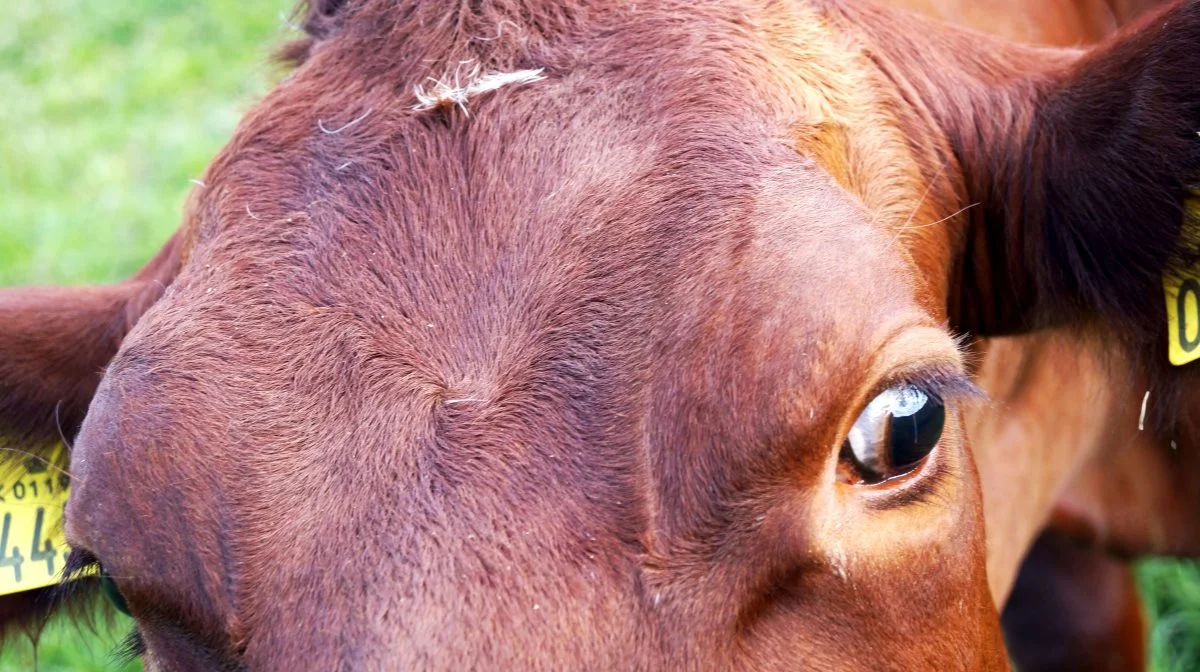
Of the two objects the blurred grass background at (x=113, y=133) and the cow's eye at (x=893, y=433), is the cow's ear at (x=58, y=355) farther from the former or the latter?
the blurred grass background at (x=113, y=133)

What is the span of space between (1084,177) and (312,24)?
4.81 feet

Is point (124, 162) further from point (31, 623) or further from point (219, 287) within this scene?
point (219, 287)

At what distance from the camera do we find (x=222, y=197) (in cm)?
214

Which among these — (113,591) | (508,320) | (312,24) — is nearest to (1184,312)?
(508,320)

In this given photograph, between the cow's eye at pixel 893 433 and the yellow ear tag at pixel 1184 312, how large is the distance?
1.98 feet

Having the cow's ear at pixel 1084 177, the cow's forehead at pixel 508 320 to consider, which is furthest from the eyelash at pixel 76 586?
the cow's ear at pixel 1084 177

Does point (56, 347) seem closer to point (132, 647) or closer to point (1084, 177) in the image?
point (132, 647)

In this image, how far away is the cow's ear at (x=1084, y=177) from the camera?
2043 mm

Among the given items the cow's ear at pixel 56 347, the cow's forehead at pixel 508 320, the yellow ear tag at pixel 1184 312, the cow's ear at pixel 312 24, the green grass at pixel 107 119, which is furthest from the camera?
the green grass at pixel 107 119

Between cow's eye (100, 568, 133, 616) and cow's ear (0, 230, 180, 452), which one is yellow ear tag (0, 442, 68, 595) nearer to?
cow's ear (0, 230, 180, 452)

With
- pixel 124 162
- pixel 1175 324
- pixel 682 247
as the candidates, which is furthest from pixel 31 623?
pixel 124 162

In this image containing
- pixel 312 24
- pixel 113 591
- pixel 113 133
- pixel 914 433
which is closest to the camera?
pixel 914 433

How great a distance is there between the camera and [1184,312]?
2.21m

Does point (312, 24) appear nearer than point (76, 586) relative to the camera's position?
Yes
